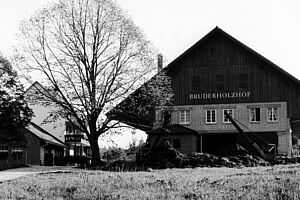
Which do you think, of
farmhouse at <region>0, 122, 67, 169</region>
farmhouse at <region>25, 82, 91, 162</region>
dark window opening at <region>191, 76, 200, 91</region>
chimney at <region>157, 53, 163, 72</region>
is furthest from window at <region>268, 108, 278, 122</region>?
farmhouse at <region>0, 122, 67, 169</region>

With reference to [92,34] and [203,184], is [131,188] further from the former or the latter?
[92,34]

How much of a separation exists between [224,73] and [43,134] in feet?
70.7

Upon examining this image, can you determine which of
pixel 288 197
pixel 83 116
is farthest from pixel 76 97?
pixel 288 197

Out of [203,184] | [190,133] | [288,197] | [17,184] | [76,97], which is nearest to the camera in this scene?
[288,197]

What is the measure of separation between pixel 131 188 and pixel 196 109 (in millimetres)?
36246

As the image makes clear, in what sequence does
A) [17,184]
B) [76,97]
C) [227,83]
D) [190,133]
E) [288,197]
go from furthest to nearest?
[227,83] → [190,133] → [76,97] → [17,184] → [288,197]

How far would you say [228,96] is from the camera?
5600cm

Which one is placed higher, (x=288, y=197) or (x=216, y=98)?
(x=216, y=98)

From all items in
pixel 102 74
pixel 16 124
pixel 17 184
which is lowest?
pixel 17 184

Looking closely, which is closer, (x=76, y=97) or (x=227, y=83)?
(x=76, y=97)

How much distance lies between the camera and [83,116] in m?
47.0

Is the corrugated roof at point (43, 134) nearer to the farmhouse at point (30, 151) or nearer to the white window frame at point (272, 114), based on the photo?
the farmhouse at point (30, 151)

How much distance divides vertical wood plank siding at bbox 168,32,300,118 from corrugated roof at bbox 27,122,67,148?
15324mm

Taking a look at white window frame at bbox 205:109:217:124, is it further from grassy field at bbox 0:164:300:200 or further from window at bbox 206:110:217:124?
grassy field at bbox 0:164:300:200
